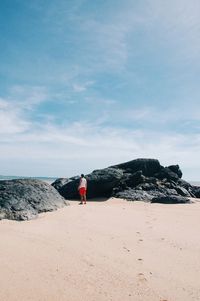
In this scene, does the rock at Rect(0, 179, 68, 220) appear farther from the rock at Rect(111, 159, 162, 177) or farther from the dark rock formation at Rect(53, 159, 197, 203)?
the rock at Rect(111, 159, 162, 177)

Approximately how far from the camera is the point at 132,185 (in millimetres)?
23656

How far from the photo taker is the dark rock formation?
21.5 m

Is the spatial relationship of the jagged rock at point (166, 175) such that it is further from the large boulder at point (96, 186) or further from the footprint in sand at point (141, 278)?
the footprint in sand at point (141, 278)

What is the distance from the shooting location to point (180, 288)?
5.39m

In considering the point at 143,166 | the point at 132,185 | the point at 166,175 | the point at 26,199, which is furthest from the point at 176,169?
the point at 26,199

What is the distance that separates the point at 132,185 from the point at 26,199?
12.5 m

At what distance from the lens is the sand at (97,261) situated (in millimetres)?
5129

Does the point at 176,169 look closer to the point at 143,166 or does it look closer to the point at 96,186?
the point at 143,166

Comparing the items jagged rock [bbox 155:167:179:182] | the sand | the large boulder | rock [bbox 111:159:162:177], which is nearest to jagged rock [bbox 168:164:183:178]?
rock [bbox 111:159:162:177]

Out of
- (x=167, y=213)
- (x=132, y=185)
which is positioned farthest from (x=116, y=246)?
(x=132, y=185)

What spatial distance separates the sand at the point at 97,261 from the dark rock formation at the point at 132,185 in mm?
10003

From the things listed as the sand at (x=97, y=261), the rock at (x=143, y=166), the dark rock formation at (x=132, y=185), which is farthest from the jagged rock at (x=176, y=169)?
the sand at (x=97, y=261)

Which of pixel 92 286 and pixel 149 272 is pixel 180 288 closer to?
pixel 149 272

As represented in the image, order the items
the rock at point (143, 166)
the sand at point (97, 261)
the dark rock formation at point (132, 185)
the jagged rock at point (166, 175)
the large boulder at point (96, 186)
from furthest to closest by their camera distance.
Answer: the rock at point (143, 166) < the jagged rock at point (166, 175) < the large boulder at point (96, 186) < the dark rock formation at point (132, 185) < the sand at point (97, 261)
